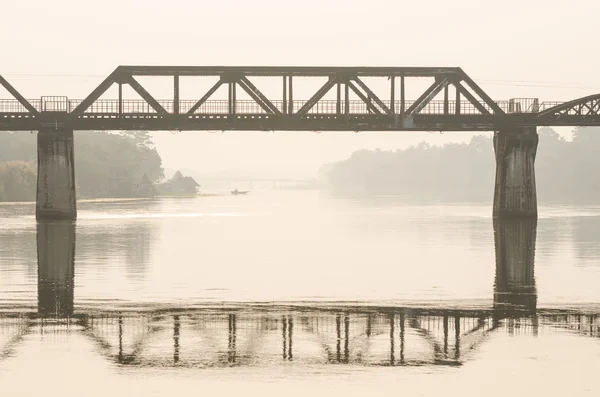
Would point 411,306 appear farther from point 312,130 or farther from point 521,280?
point 312,130

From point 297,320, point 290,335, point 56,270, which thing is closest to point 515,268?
point 56,270

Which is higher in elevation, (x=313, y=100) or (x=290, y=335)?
(x=313, y=100)

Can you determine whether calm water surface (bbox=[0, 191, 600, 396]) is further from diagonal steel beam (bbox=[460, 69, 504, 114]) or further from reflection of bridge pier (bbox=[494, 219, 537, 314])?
diagonal steel beam (bbox=[460, 69, 504, 114])

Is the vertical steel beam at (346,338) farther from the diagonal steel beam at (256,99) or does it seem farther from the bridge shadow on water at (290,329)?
the diagonal steel beam at (256,99)

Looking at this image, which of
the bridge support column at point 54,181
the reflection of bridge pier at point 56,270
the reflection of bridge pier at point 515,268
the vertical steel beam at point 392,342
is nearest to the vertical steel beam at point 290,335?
the vertical steel beam at point 392,342

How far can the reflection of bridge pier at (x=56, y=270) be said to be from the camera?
28147 millimetres

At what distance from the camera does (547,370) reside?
19.0m

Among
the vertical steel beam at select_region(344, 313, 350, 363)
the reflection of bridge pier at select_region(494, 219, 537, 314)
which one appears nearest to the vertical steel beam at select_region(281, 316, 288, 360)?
the vertical steel beam at select_region(344, 313, 350, 363)

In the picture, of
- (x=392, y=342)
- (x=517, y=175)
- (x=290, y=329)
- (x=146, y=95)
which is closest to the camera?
(x=392, y=342)

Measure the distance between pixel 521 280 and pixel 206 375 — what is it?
1927 centimetres

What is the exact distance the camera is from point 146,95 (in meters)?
80.9

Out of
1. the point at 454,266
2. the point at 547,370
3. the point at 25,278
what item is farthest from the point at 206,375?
the point at 454,266

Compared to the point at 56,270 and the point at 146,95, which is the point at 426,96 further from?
the point at 56,270

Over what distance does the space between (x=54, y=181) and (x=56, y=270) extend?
4159cm
